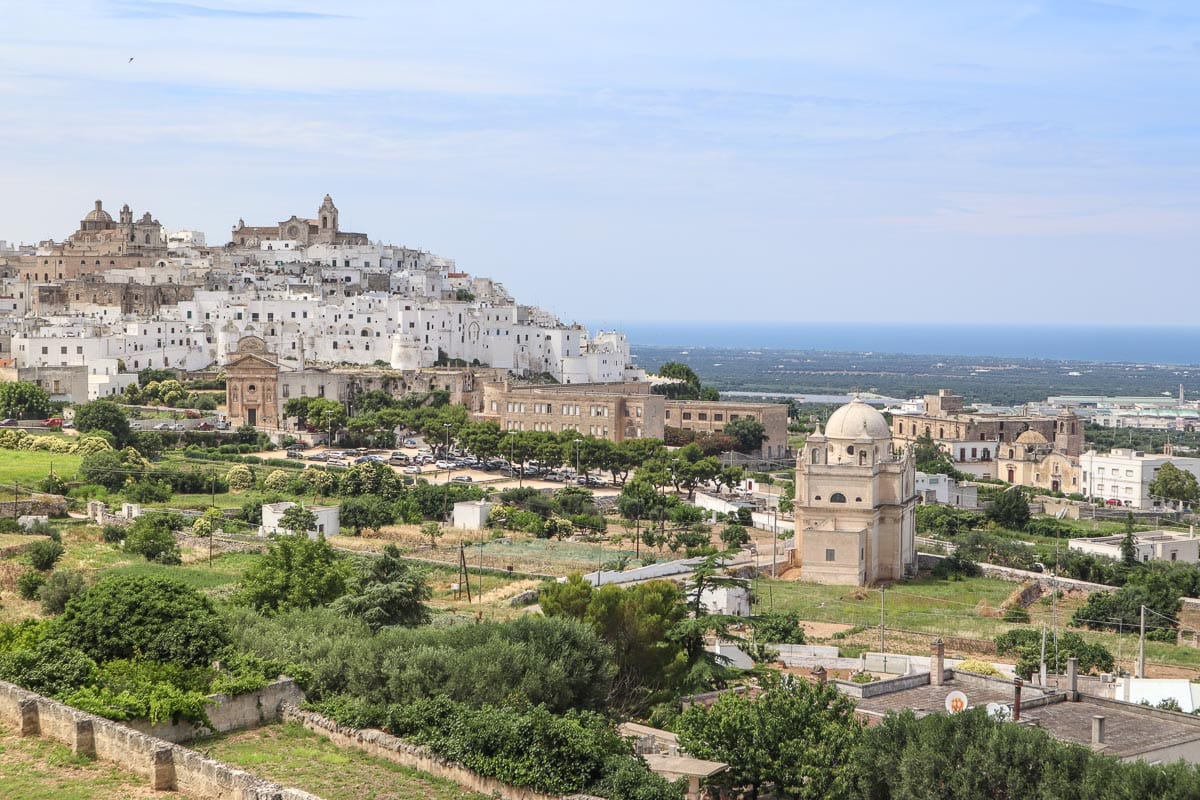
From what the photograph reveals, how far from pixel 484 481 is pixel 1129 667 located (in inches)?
1175

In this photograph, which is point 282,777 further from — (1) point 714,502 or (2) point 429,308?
(2) point 429,308

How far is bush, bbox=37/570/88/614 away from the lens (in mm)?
27266

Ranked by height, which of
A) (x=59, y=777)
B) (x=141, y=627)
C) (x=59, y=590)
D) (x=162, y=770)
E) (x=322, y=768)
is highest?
(x=141, y=627)

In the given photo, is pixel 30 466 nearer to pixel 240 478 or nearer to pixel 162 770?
pixel 240 478

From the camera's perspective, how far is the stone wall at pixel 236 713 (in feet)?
59.0

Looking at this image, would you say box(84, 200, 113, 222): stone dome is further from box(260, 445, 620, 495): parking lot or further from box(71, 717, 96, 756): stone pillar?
box(71, 717, 96, 756): stone pillar

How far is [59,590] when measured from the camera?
2755 cm

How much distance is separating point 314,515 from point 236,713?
24152 millimetres

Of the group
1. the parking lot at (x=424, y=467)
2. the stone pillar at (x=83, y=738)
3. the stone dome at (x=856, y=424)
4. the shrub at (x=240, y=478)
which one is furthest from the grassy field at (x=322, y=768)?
the parking lot at (x=424, y=467)

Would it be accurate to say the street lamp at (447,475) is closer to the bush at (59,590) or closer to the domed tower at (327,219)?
the bush at (59,590)

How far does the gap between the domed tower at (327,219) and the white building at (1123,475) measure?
155ft

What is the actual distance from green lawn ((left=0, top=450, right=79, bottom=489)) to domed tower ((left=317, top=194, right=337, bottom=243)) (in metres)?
41.5

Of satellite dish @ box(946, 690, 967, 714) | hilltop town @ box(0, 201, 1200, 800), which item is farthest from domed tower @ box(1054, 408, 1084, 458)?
satellite dish @ box(946, 690, 967, 714)

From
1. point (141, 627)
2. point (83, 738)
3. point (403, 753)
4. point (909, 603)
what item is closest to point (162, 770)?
point (83, 738)
